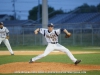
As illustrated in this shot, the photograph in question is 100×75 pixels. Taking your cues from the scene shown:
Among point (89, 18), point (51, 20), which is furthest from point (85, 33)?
point (51, 20)

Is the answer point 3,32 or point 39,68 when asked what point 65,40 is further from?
point 39,68

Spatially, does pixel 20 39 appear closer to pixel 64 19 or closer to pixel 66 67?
pixel 64 19

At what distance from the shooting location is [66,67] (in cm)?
1228

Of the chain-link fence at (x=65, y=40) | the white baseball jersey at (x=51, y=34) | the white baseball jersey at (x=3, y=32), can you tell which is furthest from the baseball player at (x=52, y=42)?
the chain-link fence at (x=65, y=40)

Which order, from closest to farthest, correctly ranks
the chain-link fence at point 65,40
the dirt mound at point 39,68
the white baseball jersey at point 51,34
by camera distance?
1. the dirt mound at point 39,68
2. the white baseball jersey at point 51,34
3. the chain-link fence at point 65,40

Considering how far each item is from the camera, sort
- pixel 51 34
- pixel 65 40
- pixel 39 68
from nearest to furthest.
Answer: pixel 39 68 → pixel 51 34 → pixel 65 40

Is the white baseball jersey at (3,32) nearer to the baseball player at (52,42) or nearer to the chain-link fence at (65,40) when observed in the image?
the baseball player at (52,42)

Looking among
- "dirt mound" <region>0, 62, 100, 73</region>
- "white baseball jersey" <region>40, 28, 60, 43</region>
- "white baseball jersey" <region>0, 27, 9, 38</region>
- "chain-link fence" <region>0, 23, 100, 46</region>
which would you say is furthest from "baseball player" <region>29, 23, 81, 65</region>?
"chain-link fence" <region>0, 23, 100, 46</region>

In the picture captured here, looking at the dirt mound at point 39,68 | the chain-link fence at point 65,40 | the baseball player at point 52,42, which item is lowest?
the chain-link fence at point 65,40

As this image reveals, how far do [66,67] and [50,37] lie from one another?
147 centimetres

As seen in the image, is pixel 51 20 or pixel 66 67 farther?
pixel 51 20

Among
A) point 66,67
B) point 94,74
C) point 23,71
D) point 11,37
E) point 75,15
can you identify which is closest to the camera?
point 94,74

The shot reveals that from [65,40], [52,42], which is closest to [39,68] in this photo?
[52,42]

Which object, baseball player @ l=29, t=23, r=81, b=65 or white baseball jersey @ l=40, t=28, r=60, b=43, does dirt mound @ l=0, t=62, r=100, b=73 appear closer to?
baseball player @ l=29, t=23, r=81, b=65
